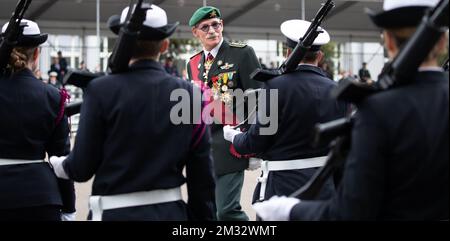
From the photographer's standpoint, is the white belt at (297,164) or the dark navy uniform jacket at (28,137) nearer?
the dark navy uniform jacket at (28,137)

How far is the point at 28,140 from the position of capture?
4.69 meters

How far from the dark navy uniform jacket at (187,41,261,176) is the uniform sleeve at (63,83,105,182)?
9.40ft

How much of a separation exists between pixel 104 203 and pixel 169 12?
64.2 feet

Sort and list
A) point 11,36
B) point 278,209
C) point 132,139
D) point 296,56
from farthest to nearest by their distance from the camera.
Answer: point 296,56 < point 11,36 < point 132,139 < point 278,209

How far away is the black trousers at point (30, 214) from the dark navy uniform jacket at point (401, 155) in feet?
7.47

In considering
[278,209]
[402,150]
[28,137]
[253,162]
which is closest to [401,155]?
[402,150]

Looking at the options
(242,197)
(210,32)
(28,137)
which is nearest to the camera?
(28,137)

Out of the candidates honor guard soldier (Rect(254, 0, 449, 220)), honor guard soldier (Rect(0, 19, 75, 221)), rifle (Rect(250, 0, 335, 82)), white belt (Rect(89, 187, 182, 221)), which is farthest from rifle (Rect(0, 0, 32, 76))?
honor guard soldier (Rect(254, 0, 449, 220))

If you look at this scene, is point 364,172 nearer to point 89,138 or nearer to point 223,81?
point 89,138

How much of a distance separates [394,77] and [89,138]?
4.85 ft

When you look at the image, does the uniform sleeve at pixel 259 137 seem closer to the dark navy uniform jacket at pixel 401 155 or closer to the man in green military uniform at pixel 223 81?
the man in green military uniform at pixel 223 81

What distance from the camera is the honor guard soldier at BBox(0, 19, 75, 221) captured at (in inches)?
184

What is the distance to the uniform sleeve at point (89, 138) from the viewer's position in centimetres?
384

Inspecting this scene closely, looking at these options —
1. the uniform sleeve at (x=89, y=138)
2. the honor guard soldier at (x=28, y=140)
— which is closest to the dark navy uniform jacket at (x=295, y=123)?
the honor guard soldier at (x=28, y=140)
